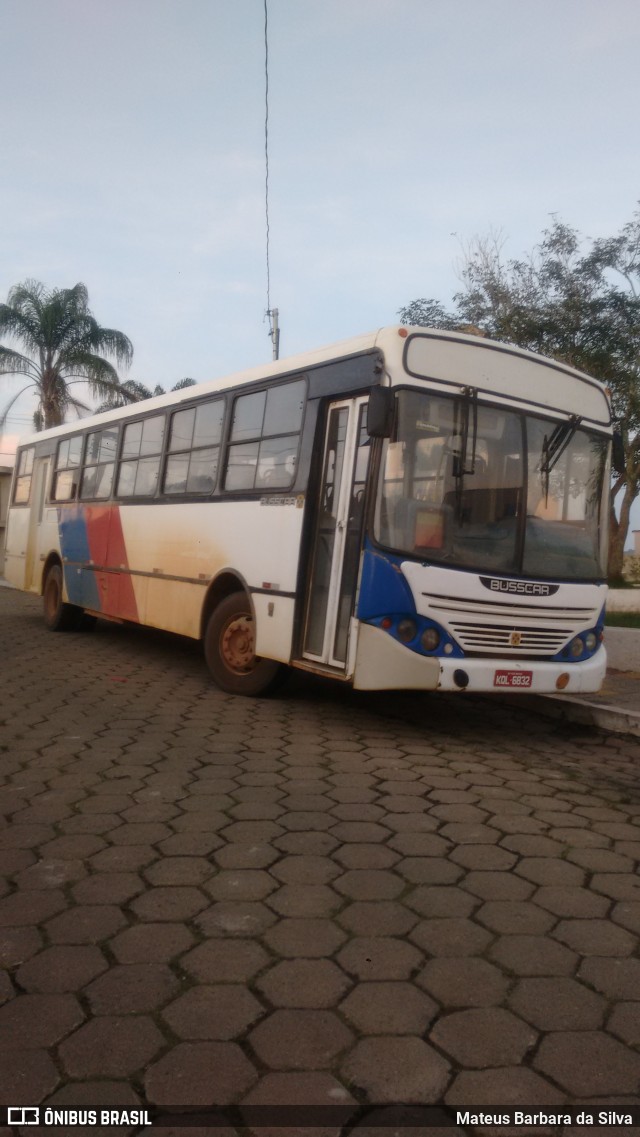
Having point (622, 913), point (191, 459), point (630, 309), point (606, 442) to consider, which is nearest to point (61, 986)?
point (622, 913)

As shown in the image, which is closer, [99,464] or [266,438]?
[266,438]

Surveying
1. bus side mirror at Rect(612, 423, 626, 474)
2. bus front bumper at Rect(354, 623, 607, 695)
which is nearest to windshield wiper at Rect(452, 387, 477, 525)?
bus front bumper at Rect(354, 623, 607, 695)

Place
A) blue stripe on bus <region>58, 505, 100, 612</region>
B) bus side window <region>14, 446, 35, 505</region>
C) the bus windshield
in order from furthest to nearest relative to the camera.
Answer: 1. bus side window <region>14, 446, 35, 505</region>
2. blue stripe on bus <region>58, 505, 100, 612</region>
3. the bus windshield

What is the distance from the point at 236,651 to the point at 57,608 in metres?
5.81

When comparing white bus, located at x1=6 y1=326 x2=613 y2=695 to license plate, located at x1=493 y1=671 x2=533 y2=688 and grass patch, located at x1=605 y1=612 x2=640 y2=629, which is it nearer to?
license plate, located at x1=493 y1=671 x2=533 y2=688

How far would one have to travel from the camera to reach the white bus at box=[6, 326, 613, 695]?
6.28 m

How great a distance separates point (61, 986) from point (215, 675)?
17.8ft

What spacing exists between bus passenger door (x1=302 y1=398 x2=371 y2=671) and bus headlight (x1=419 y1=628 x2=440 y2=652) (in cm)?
56

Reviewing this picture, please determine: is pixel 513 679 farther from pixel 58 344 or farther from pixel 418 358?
pixel 58 344

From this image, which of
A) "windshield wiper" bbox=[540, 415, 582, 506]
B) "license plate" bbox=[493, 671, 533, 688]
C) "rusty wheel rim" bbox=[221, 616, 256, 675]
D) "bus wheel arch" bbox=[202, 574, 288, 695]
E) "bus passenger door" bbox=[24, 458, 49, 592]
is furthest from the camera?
"bus passenger door" bbox=[24, 458, 49, 592]

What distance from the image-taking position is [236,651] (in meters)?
8.08

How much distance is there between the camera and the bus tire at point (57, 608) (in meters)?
12.9

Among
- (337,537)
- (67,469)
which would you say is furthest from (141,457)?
(337,537)

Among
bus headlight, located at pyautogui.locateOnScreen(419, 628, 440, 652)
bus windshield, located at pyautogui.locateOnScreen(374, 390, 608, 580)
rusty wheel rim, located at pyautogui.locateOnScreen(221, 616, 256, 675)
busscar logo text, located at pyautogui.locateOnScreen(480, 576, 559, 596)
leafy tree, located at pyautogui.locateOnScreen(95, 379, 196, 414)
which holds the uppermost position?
leafy tree, located at pyautogui.locateOnScreen(95, 379, 196, 414)
